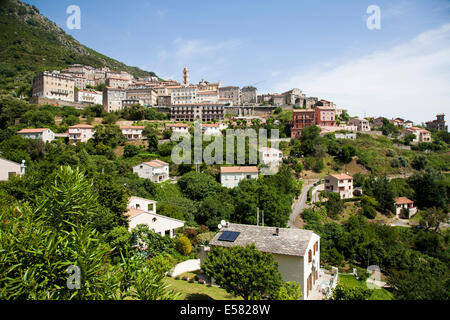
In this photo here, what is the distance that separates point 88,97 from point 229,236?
2245 inches

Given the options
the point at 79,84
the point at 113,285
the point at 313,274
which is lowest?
the point at 313,274

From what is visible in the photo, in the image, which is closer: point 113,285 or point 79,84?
point 113,285

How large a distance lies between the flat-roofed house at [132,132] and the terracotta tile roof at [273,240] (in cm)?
3235

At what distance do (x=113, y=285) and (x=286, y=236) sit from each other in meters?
8.07

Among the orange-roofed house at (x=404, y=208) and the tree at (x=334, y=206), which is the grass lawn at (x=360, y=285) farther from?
the orange-roofed house at (x=404, y=208)

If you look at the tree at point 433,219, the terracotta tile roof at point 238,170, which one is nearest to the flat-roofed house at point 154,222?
the terracotta tile roof at point 238,170

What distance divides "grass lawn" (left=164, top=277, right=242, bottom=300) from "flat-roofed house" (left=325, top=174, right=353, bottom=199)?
2375cm

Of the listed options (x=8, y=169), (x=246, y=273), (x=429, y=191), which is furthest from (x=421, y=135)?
(x=8, y=169)

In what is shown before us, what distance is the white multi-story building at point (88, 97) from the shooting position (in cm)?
5638

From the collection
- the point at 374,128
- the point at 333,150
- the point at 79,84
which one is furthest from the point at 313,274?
the point at 79,84

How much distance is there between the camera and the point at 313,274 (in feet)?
37.4

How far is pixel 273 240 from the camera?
35.9ft
